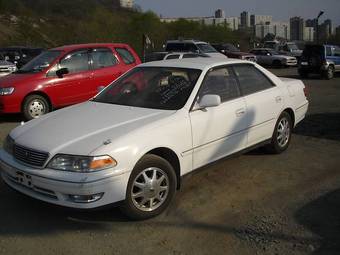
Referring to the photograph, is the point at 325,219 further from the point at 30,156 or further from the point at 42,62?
the point at 42,62

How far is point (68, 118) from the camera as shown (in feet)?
16.2

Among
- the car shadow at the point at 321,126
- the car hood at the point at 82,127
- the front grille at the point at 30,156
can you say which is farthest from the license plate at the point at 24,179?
the car shadow at the point at 321,126

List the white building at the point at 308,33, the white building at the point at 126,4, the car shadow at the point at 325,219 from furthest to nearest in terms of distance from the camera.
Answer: the white building at the point at 126,4, the white building at the point at 308,33, the car shadow at the point at 325,219

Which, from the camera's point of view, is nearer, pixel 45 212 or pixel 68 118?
pixel 45 212

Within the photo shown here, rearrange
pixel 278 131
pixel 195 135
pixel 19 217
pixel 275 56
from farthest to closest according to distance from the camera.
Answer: pixel 275 56 → pixel 278 131 → pixel 195 135 → pixel 19 217

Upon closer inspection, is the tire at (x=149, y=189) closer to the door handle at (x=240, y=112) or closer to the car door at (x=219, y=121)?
the car door at (x=219, y=121)

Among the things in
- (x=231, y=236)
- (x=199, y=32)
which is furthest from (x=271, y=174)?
(x=199, y=32)

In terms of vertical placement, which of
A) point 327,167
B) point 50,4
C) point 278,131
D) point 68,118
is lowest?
point 327,167

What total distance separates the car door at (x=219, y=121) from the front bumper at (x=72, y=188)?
3.59ft

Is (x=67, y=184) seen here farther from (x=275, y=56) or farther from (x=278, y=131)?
(x=275, y=56)

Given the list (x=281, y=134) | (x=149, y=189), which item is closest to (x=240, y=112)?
(x=281, y=134)

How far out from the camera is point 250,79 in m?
5.93

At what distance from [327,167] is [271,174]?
0.86 m

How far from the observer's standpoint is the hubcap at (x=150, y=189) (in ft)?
14.1
